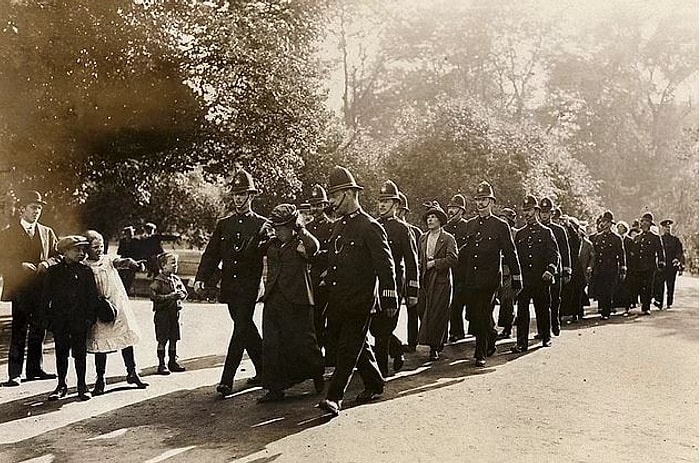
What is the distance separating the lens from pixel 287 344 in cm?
607

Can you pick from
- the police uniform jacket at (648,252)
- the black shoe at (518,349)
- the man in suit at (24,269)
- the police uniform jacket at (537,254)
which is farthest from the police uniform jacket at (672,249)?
the man in suit at (24,269)

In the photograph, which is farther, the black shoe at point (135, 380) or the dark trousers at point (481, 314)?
the dark trousers at point (481, 314)

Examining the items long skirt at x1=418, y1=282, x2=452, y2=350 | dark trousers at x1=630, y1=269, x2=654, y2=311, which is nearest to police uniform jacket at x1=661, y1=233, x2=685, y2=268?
dark trousers at x1=630, y1=269, x2=654, y2=311

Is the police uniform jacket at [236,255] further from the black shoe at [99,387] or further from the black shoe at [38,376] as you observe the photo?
the black shoe at [38,376]

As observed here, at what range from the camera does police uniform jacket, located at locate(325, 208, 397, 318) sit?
5.56 metres

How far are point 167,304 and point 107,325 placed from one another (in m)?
0.99

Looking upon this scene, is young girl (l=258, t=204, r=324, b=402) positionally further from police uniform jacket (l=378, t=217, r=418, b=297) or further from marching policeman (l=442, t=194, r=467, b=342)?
marching policeman (l=442, t=194, r=467, b=342)

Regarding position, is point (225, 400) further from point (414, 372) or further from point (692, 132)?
point (692, 132)

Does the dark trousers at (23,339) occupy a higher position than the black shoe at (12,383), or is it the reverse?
the dark trousers at (23,339)

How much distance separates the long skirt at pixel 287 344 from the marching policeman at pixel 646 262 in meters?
7.57

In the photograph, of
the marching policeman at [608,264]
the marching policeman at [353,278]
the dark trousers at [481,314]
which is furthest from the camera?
the marching policeman at [608,264]

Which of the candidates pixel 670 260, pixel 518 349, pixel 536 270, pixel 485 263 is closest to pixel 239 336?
pixel 485 263

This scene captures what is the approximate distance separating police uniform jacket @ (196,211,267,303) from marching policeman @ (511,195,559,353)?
140 inches

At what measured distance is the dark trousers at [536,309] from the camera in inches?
336
